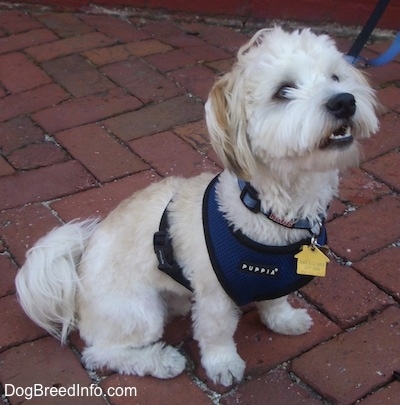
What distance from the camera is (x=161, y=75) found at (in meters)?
4.21

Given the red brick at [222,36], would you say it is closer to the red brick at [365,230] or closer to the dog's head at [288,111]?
the red brick at [365,230]

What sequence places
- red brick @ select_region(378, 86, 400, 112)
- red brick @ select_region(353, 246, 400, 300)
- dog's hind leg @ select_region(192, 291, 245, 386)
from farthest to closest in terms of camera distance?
red brick @ select_region(378, 86, 400, 112), red brick @ select_region(353, 246, 400, 300), dog's hind leg @ select_region(192, 291, 245, 386)

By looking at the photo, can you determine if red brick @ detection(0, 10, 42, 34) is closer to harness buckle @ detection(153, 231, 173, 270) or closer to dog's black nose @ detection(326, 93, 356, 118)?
harness buckle @ detection(153, 231, 173, 270)

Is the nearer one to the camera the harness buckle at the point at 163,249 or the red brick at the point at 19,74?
the harness buckle at the point at 163,249

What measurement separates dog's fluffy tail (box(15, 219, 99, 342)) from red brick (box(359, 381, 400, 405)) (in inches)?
43.4

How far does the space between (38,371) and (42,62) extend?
98.2 inches

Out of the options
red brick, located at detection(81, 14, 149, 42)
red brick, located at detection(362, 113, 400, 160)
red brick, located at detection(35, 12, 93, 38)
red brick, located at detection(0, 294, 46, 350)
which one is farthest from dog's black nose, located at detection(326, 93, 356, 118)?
red brick, located at detection(35, 12, 93, 38)

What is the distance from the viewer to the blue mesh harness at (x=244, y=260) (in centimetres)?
210

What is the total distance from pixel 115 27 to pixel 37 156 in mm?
1669

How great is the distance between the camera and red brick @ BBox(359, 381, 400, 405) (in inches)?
89.3

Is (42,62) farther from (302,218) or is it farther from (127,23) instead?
(302,218)

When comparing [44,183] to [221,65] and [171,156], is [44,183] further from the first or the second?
[221,65]

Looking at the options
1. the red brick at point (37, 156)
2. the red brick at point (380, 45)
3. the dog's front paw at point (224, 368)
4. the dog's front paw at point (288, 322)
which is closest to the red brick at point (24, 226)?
the red brick at point (37, 156)
